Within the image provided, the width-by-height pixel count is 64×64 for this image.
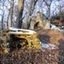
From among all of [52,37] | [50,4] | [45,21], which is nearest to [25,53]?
[52,37]

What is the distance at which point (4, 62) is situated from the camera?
31.6ft

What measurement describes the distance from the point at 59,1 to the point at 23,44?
94.4ft

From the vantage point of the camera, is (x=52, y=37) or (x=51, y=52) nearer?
(x=51, y=52)

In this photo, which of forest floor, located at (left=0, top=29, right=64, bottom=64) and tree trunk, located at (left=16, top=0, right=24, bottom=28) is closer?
forest floor, located at (left=0, top=29, right=64, bottom=64)

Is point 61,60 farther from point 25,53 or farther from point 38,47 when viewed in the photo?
point 25,53

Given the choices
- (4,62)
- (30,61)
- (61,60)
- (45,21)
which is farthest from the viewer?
(45,21)

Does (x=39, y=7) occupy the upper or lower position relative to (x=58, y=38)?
upper

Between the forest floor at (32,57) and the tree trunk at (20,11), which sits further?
the tree trunk at (20,11)

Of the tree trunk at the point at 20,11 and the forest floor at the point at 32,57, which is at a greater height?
the tree trunk at the point at 20,11

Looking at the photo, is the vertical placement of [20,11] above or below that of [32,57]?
above

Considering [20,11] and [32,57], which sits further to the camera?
[20,11]

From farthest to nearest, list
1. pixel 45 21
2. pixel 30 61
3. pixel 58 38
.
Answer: pixel 45 21 → pixel 58 38 → pixel 30 61

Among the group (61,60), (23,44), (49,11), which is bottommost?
(61,60)

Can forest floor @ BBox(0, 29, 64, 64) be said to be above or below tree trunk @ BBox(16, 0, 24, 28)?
below
